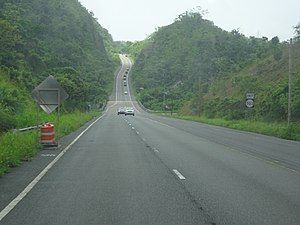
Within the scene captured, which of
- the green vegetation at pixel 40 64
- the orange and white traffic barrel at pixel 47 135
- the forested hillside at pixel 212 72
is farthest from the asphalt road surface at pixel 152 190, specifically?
the forested hillside at pixel 212 72

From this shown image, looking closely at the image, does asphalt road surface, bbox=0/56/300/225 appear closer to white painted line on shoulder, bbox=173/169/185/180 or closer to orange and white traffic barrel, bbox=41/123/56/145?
white painted line on shoulder, bbox=173/169/185/180

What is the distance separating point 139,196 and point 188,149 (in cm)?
1184

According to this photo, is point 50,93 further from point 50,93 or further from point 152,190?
point 152,190

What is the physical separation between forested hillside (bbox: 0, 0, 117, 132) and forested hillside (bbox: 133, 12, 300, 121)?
15849mm

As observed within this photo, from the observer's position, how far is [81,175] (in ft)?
43.6

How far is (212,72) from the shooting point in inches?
4897

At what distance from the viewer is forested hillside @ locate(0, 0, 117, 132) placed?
156ft

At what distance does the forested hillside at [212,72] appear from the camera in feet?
199

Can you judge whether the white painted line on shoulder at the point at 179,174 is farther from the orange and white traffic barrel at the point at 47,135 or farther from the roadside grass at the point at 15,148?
the orange and white traffic barrel at the point at 47,135

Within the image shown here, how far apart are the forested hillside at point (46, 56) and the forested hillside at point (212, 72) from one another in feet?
52.0

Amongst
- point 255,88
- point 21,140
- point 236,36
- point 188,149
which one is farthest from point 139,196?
point 236,36

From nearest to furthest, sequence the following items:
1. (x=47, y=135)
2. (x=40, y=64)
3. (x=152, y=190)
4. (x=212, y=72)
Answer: (x=152, y=190), (x=47, y=135), (x=40, y=64), (x=212, y=72)

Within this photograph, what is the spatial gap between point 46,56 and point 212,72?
5179 centimetres

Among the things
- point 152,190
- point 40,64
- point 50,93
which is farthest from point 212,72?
point 152,190
